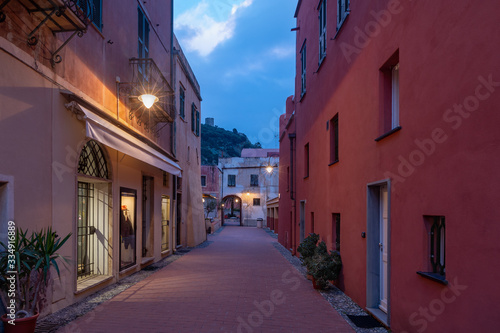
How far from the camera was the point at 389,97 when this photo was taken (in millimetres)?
5855

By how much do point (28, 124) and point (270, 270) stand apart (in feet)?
24.5

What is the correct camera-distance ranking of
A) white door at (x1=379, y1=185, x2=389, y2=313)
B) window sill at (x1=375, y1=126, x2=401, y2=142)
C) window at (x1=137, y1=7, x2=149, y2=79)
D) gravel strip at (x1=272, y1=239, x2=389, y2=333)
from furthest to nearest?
window at (x1=137, y1=7, x2=149, y2=79) → white door at (x1=379, y1=185, x2=389, y2=313) → gravel strip at (x1=272, y1=239, x2=389, y2=333) → window sill at (x1=375, y1=126, x2=401, y2=142)

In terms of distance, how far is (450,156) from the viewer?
373cm

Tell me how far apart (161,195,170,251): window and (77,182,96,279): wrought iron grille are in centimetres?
522

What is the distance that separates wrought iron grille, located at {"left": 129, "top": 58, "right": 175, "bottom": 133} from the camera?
9.52 metres

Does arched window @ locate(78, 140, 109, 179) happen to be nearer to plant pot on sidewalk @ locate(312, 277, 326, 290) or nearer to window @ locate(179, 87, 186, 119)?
plant pot on sidewalk @ locate(312, 277, 326, 290)

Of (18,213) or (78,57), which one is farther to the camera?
(78,57)

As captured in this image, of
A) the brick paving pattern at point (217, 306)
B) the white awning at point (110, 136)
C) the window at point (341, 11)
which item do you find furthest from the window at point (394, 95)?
the white awning at point (110, 136)

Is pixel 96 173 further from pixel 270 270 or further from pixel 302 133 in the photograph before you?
pixel 302 133

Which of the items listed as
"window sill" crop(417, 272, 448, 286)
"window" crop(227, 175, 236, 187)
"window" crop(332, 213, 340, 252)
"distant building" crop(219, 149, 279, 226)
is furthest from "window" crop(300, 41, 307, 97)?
"window" crop(227, 175, 236, 187)

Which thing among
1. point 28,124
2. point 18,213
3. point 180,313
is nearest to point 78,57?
point 28,124

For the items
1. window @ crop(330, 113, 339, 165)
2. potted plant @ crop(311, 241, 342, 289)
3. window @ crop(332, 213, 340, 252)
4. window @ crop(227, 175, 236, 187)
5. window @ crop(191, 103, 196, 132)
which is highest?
window @ crop(191, 103, 196, 132)

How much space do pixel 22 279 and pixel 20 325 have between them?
1.72ft

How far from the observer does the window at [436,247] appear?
4141mm
